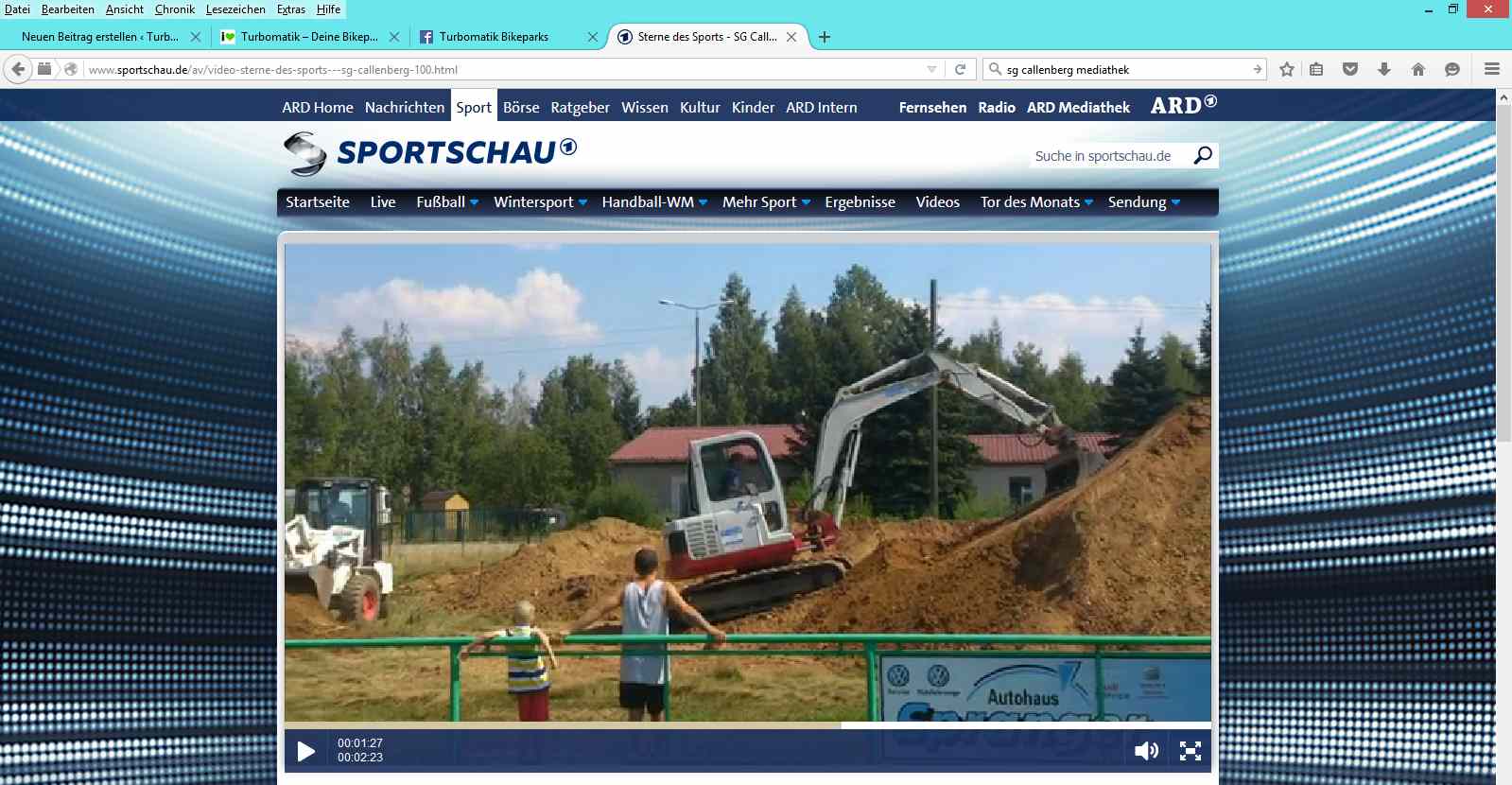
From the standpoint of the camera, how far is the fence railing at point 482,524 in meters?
12.5

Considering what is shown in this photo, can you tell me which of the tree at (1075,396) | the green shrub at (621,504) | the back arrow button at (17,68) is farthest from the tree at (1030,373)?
the back arrow button at (17,68)

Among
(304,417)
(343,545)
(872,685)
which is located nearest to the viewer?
(872,685)

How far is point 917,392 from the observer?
36.2 feet

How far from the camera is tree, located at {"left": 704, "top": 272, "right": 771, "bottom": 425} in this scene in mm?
11953

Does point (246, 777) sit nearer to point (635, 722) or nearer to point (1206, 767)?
point (635, 722)

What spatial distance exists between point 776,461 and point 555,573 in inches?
131

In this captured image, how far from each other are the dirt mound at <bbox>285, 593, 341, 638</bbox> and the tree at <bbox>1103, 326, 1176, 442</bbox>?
7.40 metres

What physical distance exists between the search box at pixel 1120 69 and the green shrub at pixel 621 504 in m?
8.03

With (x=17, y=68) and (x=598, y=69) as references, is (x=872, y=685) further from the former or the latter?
(x=17, y=68)

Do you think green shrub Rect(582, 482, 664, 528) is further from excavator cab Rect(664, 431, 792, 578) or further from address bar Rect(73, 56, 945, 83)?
address bar Rect(73, 56, 945, 83)

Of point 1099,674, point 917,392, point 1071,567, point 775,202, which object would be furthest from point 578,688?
point 917,392

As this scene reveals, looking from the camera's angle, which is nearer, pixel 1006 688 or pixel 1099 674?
pixel 1099 674

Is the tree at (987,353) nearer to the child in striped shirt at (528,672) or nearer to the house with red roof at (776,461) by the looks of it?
the house with red roof at (776,461)

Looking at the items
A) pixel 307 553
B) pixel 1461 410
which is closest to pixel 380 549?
pixel 307 553
